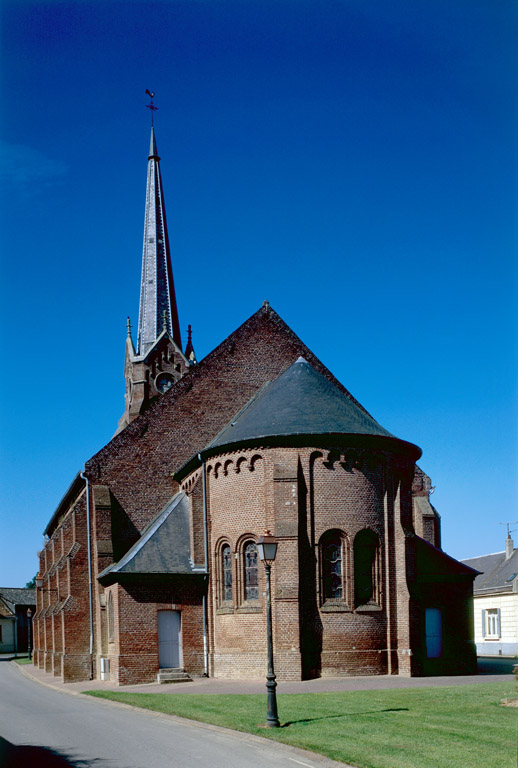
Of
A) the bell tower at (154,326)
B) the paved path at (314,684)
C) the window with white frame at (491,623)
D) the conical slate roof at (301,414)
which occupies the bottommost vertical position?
the window with white frame at (491,623)

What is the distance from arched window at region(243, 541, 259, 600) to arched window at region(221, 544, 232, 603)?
3.05ft

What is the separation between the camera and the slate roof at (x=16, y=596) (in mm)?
87750

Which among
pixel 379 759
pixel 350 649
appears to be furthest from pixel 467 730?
pixel 350 649

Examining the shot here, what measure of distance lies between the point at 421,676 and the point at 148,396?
3049cm

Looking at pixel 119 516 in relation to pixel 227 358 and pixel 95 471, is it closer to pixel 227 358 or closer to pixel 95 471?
pixel 95 471

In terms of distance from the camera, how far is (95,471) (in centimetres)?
3428

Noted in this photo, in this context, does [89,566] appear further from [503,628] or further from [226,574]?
[503,628]

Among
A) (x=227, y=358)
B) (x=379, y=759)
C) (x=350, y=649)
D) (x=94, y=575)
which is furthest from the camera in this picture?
(x=227, y=358)

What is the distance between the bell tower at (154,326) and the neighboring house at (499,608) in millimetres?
22454

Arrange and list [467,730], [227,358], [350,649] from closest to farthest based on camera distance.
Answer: [467,730], [350,649], [227,358]

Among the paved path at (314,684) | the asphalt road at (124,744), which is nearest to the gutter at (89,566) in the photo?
the paved path at (314,684)

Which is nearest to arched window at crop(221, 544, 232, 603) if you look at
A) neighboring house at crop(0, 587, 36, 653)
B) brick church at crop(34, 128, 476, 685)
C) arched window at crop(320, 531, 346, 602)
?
brick church at crop(34, 128, 476, 685)

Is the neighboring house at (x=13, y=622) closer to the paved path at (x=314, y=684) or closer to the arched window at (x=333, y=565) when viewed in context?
the paved path at (x=314, y=684)

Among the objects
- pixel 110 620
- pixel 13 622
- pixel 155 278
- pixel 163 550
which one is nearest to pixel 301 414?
pixel 163 550
